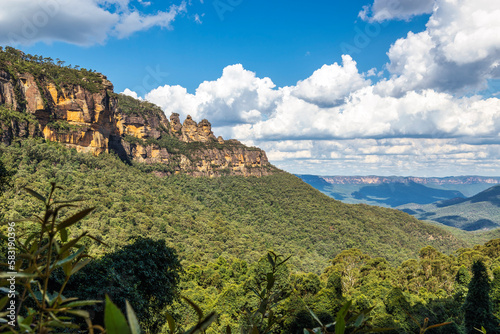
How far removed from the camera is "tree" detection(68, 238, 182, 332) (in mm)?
7879

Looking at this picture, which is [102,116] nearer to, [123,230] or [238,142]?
[123,230]

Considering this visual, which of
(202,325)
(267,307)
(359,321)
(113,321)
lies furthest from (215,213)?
(113,321)

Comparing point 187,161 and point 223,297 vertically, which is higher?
point 187,161

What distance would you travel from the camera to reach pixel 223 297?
17.3 meters

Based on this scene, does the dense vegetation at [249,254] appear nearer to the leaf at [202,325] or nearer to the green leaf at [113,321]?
the leaf at [202,325]

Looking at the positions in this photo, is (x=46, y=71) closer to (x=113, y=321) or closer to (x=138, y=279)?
(x=138, y=279)

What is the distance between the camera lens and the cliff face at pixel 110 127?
36.1 m

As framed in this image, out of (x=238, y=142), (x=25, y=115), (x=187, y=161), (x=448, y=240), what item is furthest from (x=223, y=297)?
(x=238, y=142)

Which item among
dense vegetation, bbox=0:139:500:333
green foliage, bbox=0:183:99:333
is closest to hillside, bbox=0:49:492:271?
dense vegetation, bbox=0:139:500:333

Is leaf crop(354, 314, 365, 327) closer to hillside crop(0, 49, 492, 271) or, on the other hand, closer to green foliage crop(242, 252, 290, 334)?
green foliage crop(242, 252, 290, 334)

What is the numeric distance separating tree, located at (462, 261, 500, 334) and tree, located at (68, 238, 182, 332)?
1265 cm

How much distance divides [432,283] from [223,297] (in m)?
17.7

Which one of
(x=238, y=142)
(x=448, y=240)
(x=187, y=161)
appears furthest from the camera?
(x=238, y=142)

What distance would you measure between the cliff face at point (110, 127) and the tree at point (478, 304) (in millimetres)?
43368
